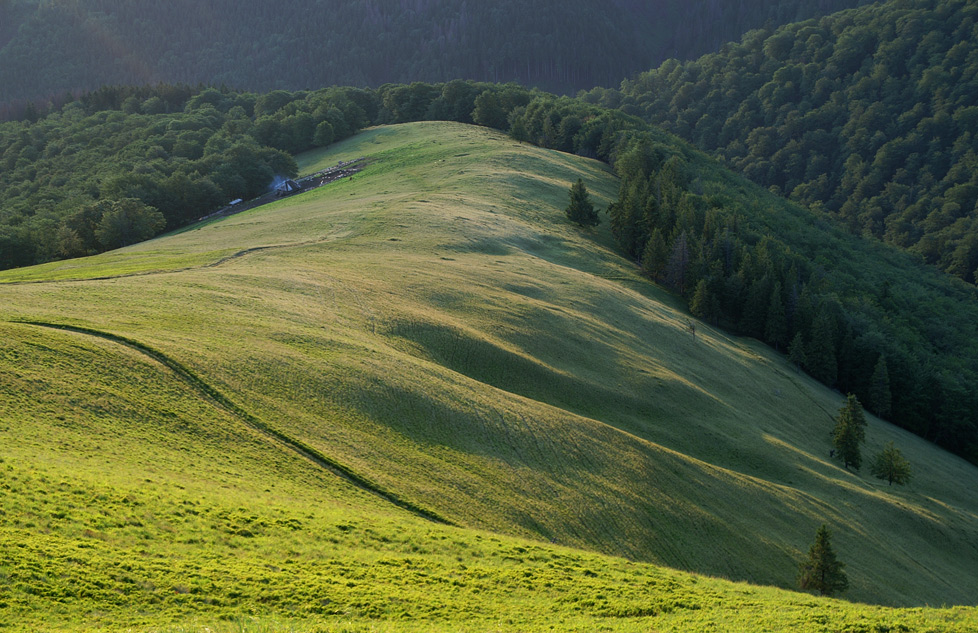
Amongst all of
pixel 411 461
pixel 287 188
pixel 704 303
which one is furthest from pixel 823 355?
pixel 287 188

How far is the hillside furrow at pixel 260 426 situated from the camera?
3129cm

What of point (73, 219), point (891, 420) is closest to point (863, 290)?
point (891, 420)

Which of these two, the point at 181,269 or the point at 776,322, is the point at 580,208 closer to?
the point at 776,322

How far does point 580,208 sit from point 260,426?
239ft

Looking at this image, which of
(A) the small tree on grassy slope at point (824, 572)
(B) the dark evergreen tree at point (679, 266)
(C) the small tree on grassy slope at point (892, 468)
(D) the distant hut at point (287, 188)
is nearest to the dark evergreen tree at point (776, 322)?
(B) the dark evergreen tree at point (679, 266)

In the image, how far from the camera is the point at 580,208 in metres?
98.2

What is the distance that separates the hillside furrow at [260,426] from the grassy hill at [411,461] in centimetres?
11

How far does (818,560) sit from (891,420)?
193 feet

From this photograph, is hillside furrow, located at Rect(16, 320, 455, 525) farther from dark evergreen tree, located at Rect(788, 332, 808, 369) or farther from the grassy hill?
dark evergreen tree, located at Rect(788, 332, 808, 369)

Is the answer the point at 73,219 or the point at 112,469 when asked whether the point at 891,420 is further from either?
the point at 73,219

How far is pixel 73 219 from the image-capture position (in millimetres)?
88000

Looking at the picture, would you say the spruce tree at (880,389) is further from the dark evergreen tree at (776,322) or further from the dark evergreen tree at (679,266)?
the dark evergreen tree at (679,266)

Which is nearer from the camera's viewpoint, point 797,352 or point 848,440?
point 848,440

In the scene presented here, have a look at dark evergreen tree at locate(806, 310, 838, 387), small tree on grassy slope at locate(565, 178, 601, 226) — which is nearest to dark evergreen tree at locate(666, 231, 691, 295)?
small tree on grassy slope at locate(565, 178, 601, 226)
